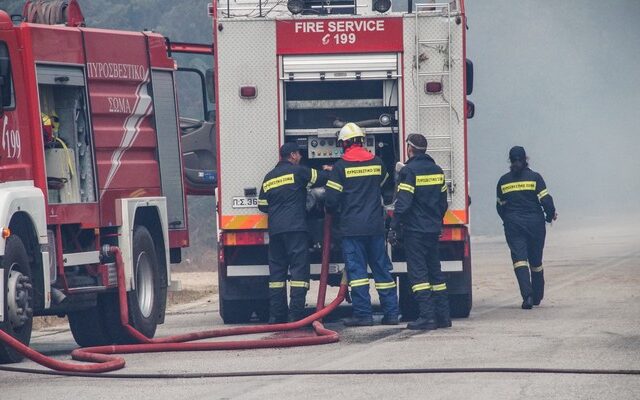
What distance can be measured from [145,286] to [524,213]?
15.0ft

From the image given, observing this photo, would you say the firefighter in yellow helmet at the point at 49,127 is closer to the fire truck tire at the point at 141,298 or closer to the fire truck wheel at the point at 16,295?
the fire truck wheel at the point at 16,295

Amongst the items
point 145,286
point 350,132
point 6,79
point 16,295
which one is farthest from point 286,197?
point 16,295

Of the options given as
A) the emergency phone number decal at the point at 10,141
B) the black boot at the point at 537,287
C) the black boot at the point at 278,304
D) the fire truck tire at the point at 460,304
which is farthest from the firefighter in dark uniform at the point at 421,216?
the emergency phone number decal at the point at 10,141

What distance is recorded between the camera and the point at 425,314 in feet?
43.1

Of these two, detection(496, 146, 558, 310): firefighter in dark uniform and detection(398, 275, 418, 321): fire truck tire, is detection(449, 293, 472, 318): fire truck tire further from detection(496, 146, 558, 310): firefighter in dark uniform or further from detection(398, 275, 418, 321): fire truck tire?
detection(496, 146, 558, 310): firefighter in dark uniform

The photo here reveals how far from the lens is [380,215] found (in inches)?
540

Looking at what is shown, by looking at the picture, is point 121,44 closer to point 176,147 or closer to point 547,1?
point 176,147

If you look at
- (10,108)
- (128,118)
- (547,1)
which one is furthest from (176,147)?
(547,1)

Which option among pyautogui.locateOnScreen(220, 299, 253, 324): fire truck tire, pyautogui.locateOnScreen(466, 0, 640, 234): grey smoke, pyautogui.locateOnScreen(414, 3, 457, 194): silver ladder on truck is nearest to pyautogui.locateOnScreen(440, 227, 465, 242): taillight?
pyautogui.locateOnScreen(414, 3, 457, 194): silver ladder on truck

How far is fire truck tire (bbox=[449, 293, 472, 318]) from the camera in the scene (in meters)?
14.2

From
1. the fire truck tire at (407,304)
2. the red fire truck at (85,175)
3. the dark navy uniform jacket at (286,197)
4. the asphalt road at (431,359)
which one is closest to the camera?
the asphalt road at (431,359)

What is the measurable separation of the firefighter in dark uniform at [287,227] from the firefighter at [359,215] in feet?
0.99

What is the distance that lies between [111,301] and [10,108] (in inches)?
104

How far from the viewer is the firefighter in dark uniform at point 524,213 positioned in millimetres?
15664
